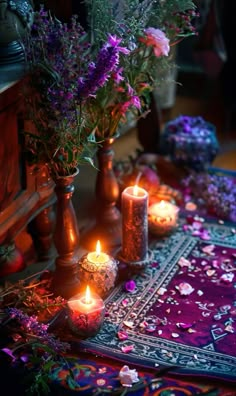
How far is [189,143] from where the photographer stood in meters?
2.84

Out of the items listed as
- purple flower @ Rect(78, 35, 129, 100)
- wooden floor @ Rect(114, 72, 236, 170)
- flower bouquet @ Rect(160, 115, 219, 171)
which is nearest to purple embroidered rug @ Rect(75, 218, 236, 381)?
flower bouquet @ Rect(160, 115, 219, 171)

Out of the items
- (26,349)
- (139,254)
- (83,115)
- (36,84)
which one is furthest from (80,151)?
(26,349)

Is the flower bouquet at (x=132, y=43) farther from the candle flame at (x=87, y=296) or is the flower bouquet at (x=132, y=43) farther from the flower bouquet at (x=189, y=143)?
the candle flame at (x=87, y=296)

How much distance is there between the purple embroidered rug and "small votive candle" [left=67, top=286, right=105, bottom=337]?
0.12ft

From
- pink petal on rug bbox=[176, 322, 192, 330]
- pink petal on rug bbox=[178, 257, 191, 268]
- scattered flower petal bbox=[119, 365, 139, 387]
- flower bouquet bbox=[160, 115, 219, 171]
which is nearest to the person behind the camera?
scattered flower petal bbox=[119, 365, 139, 387]

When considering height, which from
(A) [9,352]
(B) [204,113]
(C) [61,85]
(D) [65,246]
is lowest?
(B) [204,113]

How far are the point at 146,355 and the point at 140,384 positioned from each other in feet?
0.49

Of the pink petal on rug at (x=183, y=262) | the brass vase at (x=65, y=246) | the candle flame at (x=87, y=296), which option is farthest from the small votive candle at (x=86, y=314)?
the pink petal on rug at (x=183, y=262)

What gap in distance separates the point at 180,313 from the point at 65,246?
416 mm

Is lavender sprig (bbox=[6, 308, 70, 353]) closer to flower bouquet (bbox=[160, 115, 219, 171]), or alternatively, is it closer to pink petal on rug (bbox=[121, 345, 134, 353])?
pink petal on rug (bbox=[121, 345, 134, 353])

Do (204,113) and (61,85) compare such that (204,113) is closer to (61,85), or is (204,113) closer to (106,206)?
(106,206)

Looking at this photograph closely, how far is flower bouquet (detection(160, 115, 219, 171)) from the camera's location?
112 inches

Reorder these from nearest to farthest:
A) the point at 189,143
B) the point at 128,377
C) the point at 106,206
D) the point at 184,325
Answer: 1. the point at 128,377
2. the point at 184,325
3. the point at 106,206
4. the point at 189,143

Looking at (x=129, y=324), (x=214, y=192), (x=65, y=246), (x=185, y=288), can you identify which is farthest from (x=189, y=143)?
(x=129, y=324)
